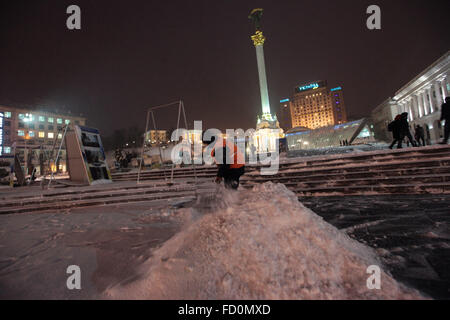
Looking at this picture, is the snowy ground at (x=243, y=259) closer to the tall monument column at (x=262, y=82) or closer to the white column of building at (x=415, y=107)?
the tall monument column at (x=262, y=82)

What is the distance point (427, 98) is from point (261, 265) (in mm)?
53136

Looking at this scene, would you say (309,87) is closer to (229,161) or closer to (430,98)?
(430,98)

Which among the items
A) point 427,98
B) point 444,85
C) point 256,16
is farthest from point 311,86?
point 444,85

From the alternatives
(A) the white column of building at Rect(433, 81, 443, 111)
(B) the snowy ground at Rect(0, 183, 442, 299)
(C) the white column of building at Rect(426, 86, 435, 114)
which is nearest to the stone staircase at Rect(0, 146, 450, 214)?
(B) the snowy ground at Rect(0, 183, 442, 299)

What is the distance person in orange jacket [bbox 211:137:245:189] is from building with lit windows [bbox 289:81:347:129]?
110 meters

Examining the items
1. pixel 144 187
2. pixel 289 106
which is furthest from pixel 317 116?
pixel 144 187

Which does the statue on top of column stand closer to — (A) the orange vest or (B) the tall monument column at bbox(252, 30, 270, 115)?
(B) the tall monument column at bbox(252, 30, 270, 115)

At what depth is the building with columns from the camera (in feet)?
103

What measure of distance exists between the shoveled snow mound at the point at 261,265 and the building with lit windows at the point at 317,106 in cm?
11164

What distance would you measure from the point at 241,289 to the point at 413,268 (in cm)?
159

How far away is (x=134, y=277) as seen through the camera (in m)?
1.73

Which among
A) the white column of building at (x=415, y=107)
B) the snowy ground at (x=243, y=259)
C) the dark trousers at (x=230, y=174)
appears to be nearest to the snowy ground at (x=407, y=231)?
the snowy ground at (x=243, y=259)

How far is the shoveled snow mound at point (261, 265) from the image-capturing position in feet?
4.77
